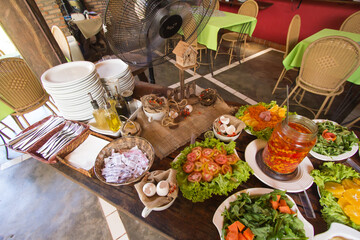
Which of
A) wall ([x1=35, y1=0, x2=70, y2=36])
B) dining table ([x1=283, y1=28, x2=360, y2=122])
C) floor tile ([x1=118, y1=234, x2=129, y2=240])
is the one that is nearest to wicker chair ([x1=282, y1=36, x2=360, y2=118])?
dining table ([x1=283, y1=28, x2=360, y2=122])

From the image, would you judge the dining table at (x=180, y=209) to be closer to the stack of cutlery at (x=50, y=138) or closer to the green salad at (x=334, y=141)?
the green salad at (x=334, y=141)

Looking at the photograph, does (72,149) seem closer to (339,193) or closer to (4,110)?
(339,193)

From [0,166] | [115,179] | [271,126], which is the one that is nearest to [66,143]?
[115,179]

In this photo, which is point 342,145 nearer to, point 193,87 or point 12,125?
point 193,87

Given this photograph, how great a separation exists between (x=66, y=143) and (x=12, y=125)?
8.46 ft

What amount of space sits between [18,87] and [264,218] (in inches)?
106

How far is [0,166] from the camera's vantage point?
221cm

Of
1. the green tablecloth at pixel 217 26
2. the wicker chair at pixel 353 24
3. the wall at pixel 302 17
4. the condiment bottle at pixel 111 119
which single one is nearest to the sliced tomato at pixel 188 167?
the condiment bottle at pixel 111 119

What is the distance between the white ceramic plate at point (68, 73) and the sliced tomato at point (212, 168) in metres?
1.02

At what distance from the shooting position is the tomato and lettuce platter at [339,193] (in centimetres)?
74

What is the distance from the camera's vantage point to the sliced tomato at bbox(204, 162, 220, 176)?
34.1 inches

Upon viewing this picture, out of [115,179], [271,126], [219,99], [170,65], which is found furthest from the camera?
[170,65]

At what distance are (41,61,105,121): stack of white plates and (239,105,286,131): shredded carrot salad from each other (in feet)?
3.68

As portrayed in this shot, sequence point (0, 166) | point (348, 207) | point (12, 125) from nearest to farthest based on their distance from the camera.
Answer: point (348, 207)
point (0, 166)
point (12, 125)
